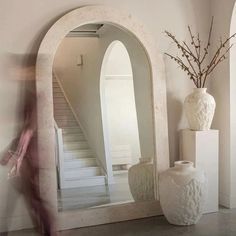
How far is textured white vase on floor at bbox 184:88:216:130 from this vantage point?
3.04 m

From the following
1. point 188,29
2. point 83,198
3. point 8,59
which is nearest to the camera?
point 8,59

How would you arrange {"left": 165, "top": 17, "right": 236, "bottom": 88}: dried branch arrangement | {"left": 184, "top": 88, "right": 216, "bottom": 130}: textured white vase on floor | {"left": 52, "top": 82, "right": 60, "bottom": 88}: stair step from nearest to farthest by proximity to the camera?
1. {"left": 52, "top": 82, "right": 60, "bottom": 88}: stair step
2. {"left": 184, "top": 88, "right": 216, "bottom": 130}: textured white vase on floor
3. {"left": 165, "top": 17, "right": 236, "bottom": 88}: dried branch arrangement

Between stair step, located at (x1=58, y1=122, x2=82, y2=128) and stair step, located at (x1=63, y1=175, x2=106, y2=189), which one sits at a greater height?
stair step, located at (x1=58, y1=122, x2=82, y2=128)

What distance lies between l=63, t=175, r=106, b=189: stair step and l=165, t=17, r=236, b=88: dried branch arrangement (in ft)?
3.97

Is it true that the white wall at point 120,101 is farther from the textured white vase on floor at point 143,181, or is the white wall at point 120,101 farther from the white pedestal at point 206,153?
the white pedestal at point 206,153

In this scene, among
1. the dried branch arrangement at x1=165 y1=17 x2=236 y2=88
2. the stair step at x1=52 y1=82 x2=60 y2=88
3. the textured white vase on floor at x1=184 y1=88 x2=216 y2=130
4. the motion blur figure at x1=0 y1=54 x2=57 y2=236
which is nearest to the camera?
the motion blur figure at x1=0 y1=54 x2=57 y2=236

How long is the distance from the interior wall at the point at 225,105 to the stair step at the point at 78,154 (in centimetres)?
127

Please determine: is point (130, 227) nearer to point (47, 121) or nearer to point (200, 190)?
point (200, 190)

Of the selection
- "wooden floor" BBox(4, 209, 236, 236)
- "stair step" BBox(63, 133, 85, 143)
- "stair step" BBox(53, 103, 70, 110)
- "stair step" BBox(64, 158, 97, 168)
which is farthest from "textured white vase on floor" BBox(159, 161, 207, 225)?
"stair step" BBox(53, 103, 70, 110)

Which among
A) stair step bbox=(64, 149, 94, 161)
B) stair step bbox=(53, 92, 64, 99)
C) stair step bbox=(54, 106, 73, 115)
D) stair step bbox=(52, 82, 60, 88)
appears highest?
stair step bbox=(52, 82, 60, 88)

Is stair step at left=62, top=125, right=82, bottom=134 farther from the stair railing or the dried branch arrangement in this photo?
the dried branch arrangement

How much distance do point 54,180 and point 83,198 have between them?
31 cm

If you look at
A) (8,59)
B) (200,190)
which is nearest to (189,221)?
(200,190)

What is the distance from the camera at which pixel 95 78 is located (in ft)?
10.1
